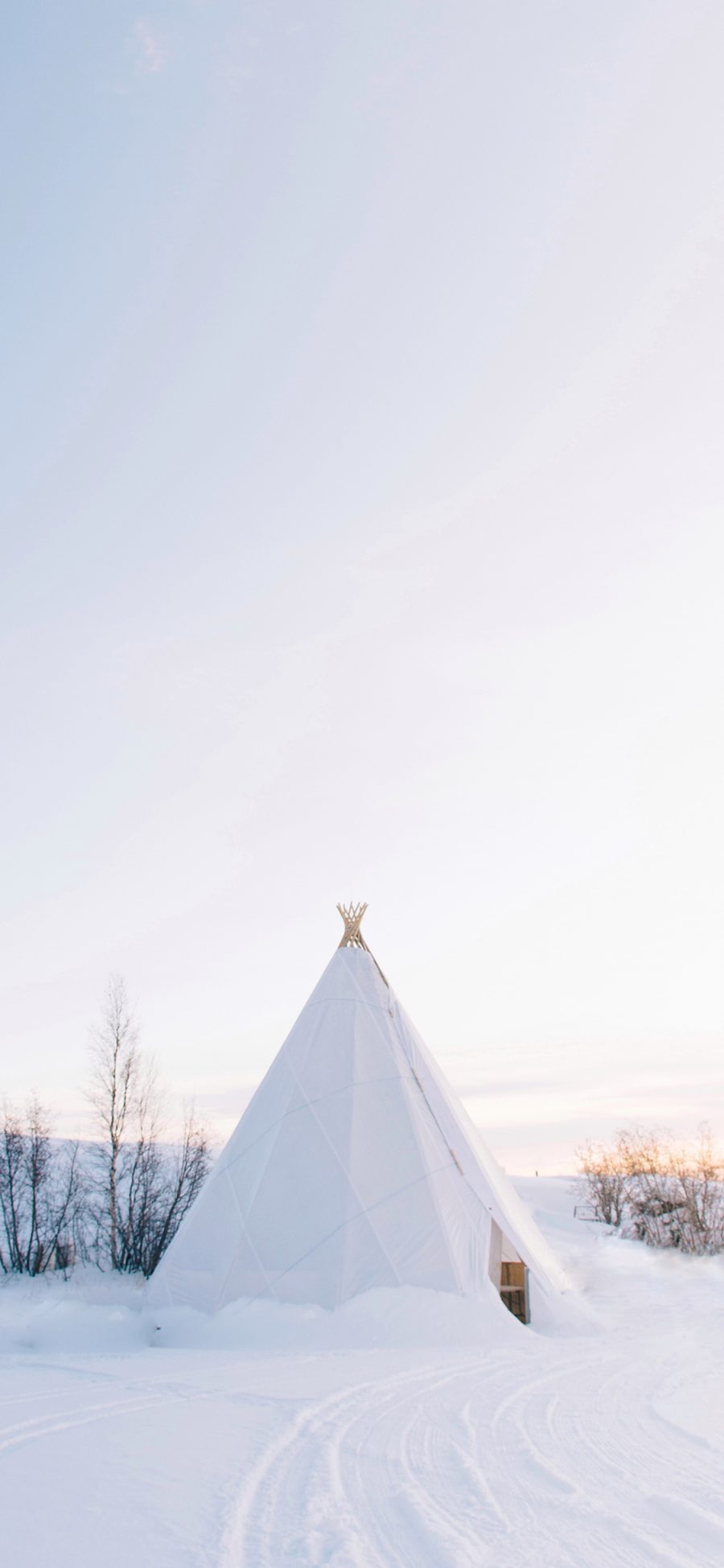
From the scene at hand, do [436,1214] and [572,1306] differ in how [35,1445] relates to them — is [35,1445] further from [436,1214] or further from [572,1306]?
[572,1306]

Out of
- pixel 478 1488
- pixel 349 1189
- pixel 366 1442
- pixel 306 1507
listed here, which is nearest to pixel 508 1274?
pixel 349 1189

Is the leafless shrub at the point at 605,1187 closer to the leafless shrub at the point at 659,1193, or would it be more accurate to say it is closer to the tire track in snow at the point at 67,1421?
the leafless shrub at the point at 659,1193

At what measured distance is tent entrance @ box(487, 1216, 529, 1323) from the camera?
12.9 meters

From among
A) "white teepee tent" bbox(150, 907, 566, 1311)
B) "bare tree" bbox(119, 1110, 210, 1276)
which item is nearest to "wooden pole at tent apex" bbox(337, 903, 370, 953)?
"white teepee tent" bbox(150, 907, 566, 1311)

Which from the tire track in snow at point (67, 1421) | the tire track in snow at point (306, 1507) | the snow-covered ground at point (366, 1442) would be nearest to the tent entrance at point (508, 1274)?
the snow-covered ground at point (366, 1442)

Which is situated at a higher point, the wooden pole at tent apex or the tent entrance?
the wooden pole at tent apex

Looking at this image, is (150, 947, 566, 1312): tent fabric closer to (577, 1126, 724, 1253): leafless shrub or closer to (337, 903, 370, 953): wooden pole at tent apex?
(337, 903, 370, 953): wooden pole at tent apex

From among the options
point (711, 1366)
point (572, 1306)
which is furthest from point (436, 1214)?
point (711, 1366)

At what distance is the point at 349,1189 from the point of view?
12586 millimetres

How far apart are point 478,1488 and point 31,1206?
23.6 metres

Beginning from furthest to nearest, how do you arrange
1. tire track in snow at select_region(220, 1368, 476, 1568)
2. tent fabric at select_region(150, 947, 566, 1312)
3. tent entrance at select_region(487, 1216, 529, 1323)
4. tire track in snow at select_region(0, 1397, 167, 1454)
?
tent entrance at select_region(487, 1216, 529, 1323) < tent fabric at select_region(150, 947, 566, 1312) < tire track in snow at select_region(0, 1397, 167, 1454) < tire track in snow at select_region(220, 1368, 476, 1568)

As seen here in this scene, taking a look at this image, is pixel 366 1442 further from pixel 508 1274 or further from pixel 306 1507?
pixel 508 1274

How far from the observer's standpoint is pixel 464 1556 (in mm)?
3941

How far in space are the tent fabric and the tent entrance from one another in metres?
0.18
